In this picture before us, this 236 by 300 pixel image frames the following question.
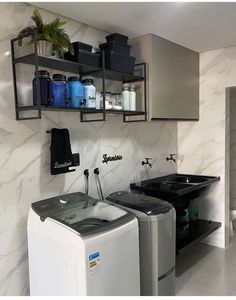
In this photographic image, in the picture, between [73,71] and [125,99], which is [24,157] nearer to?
[73,71]

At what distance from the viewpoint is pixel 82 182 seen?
8.09ft

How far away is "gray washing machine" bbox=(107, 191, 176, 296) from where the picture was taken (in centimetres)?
216

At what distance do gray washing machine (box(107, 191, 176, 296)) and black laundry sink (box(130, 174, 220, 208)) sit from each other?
424 millimetres

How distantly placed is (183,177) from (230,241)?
42.2 inches

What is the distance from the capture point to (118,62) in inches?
92.3

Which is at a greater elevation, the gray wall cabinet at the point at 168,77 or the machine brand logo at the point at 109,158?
the gray wall cabinet at the point at 168,77

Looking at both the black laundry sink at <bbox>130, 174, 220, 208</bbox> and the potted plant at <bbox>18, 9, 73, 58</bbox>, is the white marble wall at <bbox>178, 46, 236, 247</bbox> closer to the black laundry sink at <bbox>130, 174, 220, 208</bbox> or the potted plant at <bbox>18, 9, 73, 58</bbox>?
→ the black laundry sink at <bbox>130, 174, 220, 208</bbox>

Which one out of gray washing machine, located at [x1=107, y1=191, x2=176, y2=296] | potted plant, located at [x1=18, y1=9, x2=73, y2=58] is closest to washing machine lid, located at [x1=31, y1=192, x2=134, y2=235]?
gray washing machine, located at [x1=107, y1=191, x2=176, y2=296]

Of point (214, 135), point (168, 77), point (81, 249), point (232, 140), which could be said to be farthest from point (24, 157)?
point (232, 140)

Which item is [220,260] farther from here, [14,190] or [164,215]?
[14,190]

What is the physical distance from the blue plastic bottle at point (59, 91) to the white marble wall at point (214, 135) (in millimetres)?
2087

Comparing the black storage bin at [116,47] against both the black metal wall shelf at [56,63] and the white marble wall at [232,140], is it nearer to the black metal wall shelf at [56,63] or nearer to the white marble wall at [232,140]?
the black metal wall shelf at [56,63]

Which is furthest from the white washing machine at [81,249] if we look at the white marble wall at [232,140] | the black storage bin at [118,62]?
the white marble wall at [232,140]

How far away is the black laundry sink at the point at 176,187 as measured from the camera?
2744 millimetres
